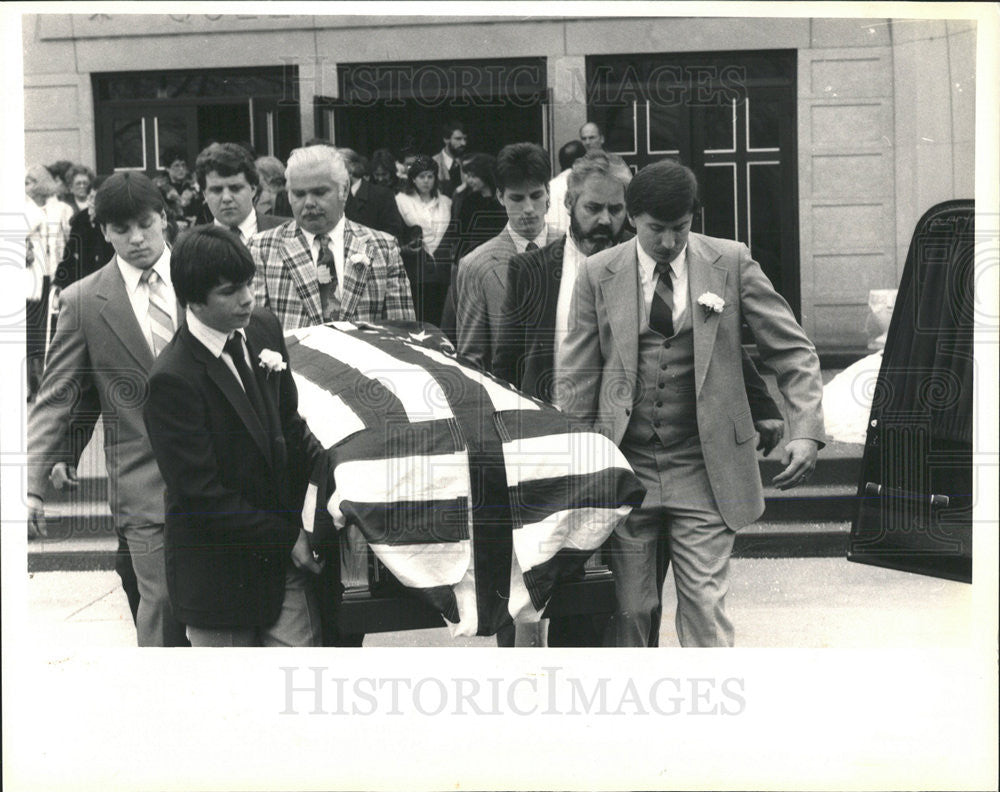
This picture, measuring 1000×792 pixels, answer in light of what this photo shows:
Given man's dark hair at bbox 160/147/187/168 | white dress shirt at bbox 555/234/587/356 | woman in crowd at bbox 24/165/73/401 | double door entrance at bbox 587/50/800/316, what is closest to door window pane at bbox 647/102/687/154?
double door entrance at bbox 587/50/800/316

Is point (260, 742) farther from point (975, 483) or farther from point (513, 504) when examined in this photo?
point (975, 483)

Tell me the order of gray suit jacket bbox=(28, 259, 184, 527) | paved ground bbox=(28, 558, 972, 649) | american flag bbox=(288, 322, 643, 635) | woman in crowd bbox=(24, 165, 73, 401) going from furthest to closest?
paved ground bbox=(28, 558, 972, 649)
gray suit jacket bbox=(28, 259, 184, 527)
woman in crowd bbox=(24, 165, 73, 401)
american flag bbox=(288, 322, 643, 635)

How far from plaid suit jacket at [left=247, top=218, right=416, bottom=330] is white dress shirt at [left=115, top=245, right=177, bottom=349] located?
11.6 inches

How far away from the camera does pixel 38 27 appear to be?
5672 mm

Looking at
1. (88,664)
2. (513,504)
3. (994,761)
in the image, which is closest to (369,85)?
(513,504)

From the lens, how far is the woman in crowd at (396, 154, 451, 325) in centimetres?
580

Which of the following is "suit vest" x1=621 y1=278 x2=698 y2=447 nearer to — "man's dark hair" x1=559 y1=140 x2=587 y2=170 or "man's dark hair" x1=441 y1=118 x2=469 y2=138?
"man's dark hair" x1=559 y1=140 x2=587 y2=170

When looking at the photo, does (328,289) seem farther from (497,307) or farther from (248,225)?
(497,307)

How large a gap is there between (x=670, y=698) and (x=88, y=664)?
73.0 inches

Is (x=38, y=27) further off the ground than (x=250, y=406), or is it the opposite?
(x=38, y=27)

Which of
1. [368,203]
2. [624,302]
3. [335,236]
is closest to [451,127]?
[368,203]

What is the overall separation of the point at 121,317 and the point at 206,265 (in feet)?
1.26

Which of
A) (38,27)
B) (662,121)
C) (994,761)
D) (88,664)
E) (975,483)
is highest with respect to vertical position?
(38,27)

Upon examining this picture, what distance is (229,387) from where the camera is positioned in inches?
219
